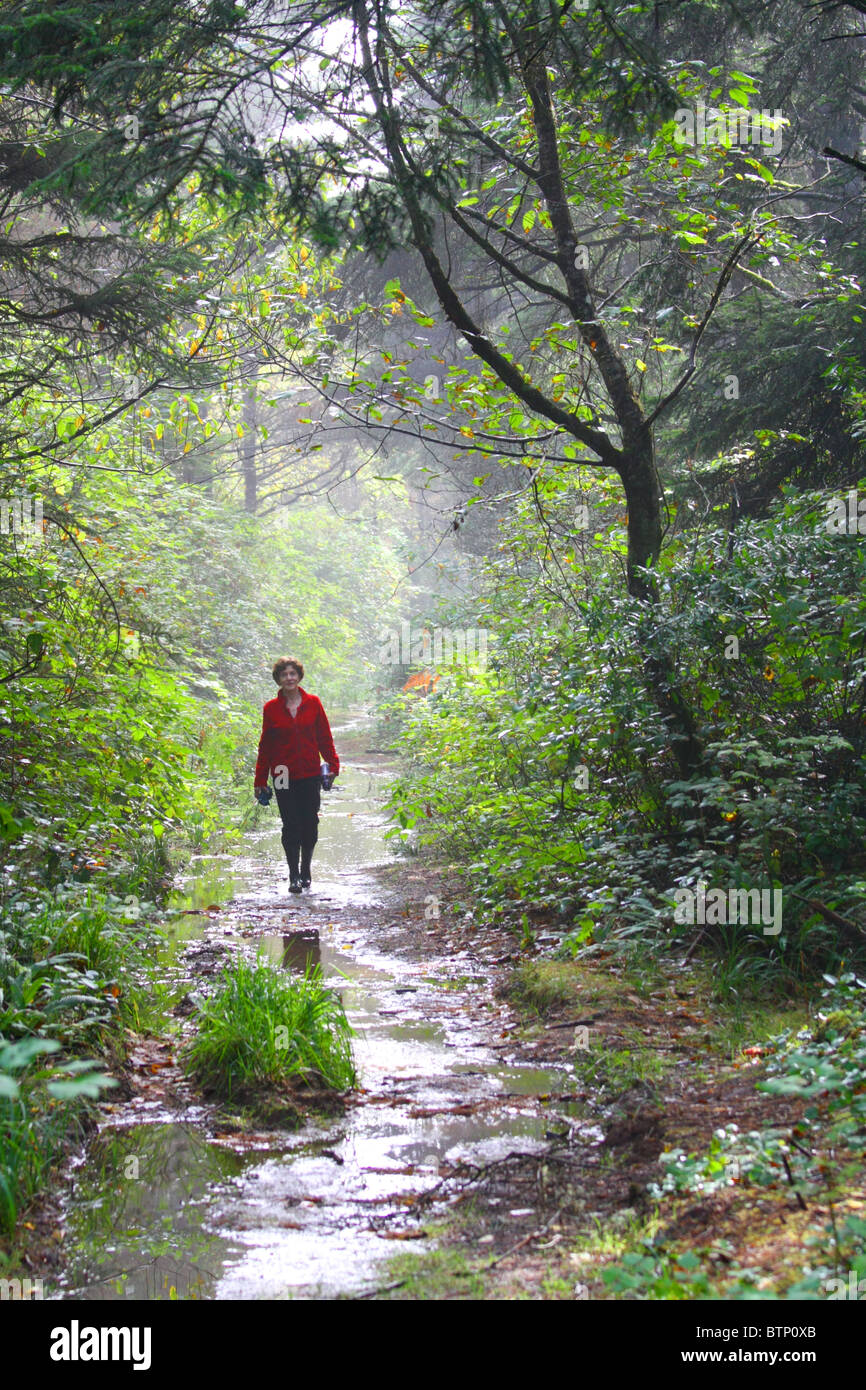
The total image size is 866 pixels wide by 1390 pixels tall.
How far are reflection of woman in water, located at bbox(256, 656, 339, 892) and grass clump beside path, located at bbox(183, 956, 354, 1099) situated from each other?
4.61 m

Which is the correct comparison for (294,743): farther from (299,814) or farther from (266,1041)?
(266,1041)

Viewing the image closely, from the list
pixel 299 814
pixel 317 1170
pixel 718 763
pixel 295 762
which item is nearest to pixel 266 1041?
pixel 317 1170

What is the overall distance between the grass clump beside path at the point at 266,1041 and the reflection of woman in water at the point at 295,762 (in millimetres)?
4607


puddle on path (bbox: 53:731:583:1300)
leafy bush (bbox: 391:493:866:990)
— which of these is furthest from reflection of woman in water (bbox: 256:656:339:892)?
puddle on path (bbox: 53:731:583:1300)

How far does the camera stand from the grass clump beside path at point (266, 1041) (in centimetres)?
475

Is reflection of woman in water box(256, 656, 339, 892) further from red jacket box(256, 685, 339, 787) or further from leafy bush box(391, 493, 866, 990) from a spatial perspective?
leafy bush box(391, 493, 866, 990)

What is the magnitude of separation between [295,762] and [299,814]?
49cm

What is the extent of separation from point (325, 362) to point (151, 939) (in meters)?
4.58

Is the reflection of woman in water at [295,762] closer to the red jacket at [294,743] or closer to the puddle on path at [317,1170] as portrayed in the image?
the red jacket at [294,743]

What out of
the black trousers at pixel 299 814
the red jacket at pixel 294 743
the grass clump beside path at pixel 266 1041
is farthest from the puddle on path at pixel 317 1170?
Answer: the red jacket at pixel 294 743

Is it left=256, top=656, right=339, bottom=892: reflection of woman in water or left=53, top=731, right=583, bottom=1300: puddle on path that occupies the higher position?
left=256, top=656, right=339, bottom=892: reflection of woman in water

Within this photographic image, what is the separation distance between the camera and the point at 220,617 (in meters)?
20.2

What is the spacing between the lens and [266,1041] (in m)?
4.80

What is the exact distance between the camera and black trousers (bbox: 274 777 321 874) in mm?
9766
